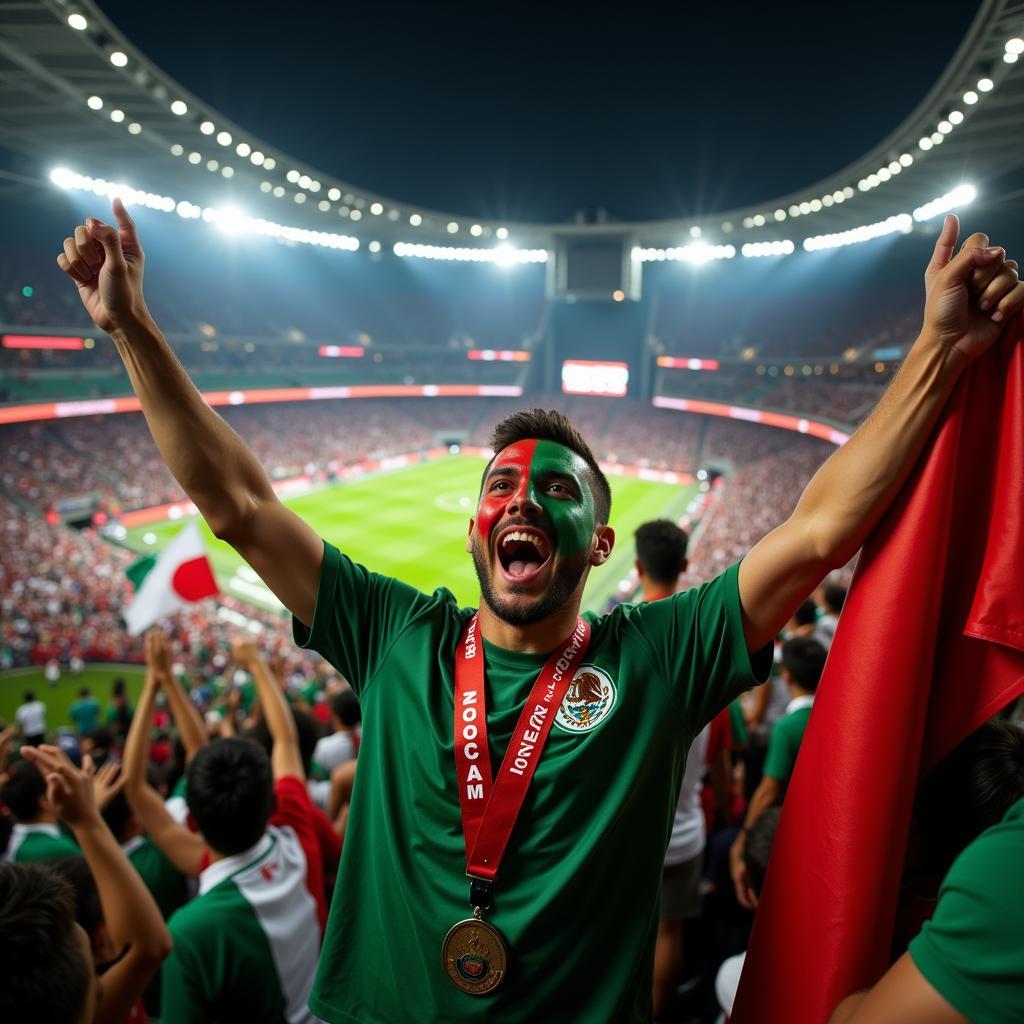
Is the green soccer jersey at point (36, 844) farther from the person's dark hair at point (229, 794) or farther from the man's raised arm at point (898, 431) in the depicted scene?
the man's raised arm at point (898, 431)

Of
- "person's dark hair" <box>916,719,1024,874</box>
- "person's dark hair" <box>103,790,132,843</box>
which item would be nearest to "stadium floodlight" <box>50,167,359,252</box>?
"person's dark hair" <box>103,790,132,843</box>

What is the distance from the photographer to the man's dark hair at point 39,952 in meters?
1.60

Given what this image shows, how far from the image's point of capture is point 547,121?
35625 mm

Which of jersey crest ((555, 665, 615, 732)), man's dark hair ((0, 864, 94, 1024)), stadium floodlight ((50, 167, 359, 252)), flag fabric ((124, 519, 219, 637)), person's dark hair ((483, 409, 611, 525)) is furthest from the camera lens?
stadium floodlight ((50, 167, 359, 252))

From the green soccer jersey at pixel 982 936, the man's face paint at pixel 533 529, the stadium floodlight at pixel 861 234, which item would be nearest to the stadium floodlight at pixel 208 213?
the man's face paint at pixel 533 529

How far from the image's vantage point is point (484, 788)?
76.3 inches

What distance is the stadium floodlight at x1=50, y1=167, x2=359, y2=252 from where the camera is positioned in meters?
28.7

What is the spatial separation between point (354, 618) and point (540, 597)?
642 mm

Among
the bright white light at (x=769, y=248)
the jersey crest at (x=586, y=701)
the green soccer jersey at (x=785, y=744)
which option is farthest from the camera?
the bright white light at (x=769, y=248)

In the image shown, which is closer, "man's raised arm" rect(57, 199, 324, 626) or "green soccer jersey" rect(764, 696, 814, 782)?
"man's raised arm" rect(57, 199, 324, 626)

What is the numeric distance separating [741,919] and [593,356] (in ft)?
171

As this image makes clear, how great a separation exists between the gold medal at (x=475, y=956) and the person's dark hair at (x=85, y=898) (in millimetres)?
1640

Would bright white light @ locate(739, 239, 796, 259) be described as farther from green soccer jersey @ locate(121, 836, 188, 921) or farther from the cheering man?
green soccer jersey @ locate(121, 836, 188, 921)

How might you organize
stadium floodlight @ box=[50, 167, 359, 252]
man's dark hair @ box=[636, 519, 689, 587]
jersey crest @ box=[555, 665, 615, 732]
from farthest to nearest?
stadium floodlight @ box=[50, 167, 359, 252] < man's dark hair @ box=[636, 519, 689, 587] < jersey crest @ box=[555, 665, 615, 732]
